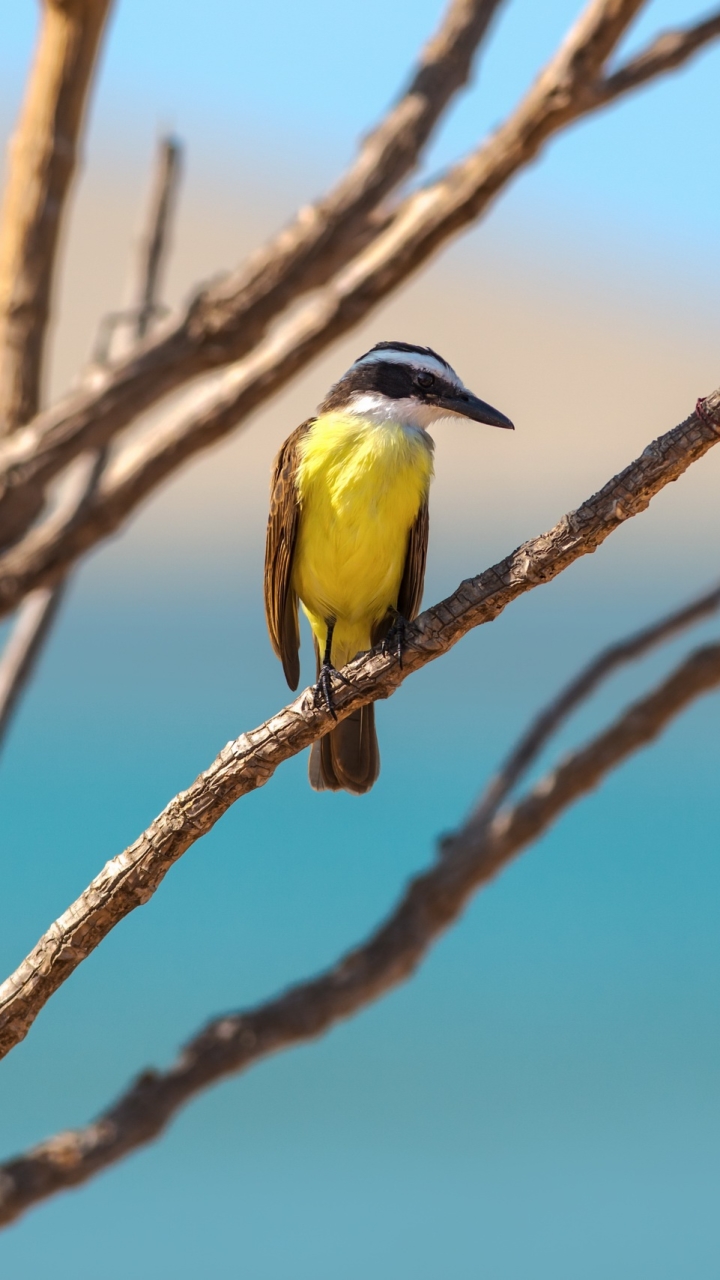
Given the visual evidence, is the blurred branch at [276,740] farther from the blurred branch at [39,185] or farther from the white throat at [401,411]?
the blurred branch at [39,185]

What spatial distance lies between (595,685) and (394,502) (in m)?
0.99

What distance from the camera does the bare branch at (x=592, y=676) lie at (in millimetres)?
4930

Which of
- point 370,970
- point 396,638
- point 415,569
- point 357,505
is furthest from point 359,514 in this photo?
point 370,970

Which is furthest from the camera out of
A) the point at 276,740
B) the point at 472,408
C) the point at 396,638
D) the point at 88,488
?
the point at 88,488

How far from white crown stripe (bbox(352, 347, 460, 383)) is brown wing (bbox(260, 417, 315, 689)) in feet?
0.98

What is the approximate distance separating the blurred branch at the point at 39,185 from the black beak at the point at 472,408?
1445 millimetres

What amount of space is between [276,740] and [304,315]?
2.17 m

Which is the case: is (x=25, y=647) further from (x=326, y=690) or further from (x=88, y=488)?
(x=326, y=690)

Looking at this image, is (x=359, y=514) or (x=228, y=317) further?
(x=228, y=317)

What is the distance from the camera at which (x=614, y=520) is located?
2770 mm

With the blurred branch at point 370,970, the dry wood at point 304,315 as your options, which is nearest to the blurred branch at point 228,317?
the dry wood at point 304,315

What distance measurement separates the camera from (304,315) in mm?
4801

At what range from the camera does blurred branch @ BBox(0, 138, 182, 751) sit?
5.12 meters

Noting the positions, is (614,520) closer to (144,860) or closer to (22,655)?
(144,860)
